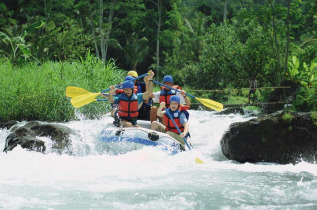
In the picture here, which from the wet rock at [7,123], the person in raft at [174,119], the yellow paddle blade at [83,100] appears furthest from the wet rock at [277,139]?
the wet rock at [7,123]

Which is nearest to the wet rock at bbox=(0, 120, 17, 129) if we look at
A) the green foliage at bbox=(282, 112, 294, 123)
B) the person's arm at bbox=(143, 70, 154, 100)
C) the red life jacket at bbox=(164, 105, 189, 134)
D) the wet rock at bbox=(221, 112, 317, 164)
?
the person's arm at bbox=(143, 70, 154, 100)

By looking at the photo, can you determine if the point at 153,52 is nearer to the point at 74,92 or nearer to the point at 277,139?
the point at 74,92

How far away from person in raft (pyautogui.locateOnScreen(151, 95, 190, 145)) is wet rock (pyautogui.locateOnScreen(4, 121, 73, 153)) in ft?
4.87

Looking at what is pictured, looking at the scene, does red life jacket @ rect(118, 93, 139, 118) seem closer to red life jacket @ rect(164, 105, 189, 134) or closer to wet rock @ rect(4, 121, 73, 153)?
red life jacket @ rect(164, 105, 189, 134)

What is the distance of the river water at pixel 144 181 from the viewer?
4.81 m

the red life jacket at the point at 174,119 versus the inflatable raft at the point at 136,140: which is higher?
the red life jacket at the point at 174,119

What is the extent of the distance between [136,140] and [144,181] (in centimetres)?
122

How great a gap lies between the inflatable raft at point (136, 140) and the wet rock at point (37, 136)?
0.95 meters

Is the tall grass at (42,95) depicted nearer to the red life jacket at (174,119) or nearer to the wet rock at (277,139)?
the red life jacket at (174,119)

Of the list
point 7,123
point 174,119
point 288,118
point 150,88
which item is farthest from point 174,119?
point 7,123

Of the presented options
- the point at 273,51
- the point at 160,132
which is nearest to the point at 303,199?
the point at 160,132

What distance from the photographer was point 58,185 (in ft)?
17.8

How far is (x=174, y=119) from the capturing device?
7293mm

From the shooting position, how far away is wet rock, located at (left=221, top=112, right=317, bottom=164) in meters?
7.14
